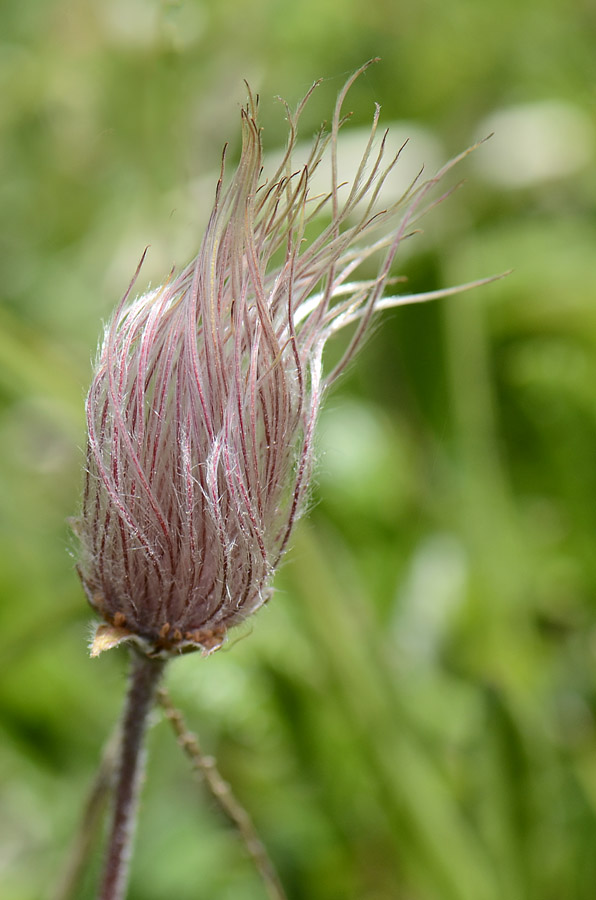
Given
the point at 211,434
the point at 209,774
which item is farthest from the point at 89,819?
the point at 211,434

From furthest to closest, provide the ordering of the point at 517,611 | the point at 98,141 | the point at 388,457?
the point at 98,141, the point at 388,457, the point at 517,611

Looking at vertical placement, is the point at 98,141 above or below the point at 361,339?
above

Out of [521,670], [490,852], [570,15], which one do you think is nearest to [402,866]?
[490,852]

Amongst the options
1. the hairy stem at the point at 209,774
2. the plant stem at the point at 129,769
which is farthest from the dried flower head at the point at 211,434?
the hairy stem at the point at 209,774

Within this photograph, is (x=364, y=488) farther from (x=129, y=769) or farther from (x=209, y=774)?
(x=129, y=769)

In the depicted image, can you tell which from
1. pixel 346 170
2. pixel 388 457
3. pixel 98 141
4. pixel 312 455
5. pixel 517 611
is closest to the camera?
pixel 312 455

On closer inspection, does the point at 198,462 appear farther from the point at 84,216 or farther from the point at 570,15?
the point at 570,15
